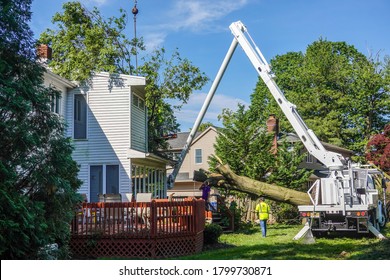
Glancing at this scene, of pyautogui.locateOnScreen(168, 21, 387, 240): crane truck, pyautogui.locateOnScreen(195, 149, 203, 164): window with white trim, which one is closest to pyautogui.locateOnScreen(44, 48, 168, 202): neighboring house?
pyautogui.locateOnScreen(168, 21, 387, 240): crane truck

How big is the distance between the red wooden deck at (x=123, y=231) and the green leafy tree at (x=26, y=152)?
2.74 metres

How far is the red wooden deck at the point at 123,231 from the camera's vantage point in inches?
371

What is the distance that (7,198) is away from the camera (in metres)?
5.76

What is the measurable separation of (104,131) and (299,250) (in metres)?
7.93

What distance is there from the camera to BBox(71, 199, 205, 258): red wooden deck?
9422 mm

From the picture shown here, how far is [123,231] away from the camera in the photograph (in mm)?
9461

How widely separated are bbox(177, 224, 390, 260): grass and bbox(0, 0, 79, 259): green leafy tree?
327cm

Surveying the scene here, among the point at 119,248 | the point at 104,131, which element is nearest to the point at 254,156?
the point at 104,131

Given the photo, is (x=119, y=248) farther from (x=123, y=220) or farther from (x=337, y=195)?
(x=337, y=195)

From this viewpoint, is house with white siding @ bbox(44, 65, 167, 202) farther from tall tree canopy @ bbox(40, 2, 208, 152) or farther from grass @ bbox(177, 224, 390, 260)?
grass @ bbox(177, 224, 390, 260)

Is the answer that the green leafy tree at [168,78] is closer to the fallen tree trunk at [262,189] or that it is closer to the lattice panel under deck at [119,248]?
the fallen tree trunk at [262,189]

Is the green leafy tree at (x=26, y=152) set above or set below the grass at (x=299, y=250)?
above

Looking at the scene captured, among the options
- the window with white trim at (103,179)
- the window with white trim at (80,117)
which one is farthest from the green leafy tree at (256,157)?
the window with white trim at (80,117)
